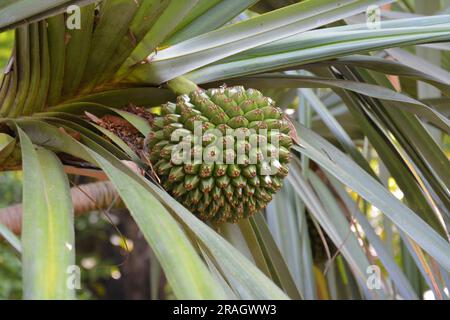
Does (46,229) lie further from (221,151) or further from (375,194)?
(375,194)

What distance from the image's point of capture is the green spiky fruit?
2.56 ft

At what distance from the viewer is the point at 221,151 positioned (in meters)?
0.78

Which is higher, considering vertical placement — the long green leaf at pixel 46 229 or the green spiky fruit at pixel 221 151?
the green spiky fruit at pixel 221 151

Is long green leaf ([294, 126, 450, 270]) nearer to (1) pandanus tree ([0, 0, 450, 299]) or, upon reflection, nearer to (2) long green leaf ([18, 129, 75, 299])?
(1) pandanus tree ([0, 0, 450, 299])

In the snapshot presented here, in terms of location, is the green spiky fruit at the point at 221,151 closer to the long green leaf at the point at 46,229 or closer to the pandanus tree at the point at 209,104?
the pandanus tree at the point at 209,104

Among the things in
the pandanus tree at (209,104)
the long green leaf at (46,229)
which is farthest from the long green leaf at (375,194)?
the long green leaf at (46,229)

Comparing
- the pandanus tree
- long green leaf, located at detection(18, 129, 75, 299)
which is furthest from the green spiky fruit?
long green leaf, located at detection(18, 129, 75, 299)

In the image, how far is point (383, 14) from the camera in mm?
1256

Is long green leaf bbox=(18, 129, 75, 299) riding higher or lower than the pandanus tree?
lower

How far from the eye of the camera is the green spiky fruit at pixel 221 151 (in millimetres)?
779

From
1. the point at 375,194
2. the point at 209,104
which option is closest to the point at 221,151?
the point at 209,104

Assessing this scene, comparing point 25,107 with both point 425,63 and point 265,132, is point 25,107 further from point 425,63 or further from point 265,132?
point 425,63
